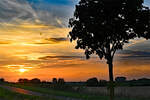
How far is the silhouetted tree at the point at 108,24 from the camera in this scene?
38.5 meters

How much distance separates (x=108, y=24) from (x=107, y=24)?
11cm

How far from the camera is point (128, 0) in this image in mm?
38844

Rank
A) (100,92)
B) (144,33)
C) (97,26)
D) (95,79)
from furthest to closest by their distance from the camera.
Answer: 1. (95,79)
2. (100,92)
3. (144,33)
4. (97,26)

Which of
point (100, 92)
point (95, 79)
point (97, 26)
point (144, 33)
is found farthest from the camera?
point (95, 79)

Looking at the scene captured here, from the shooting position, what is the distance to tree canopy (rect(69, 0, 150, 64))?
38500mm

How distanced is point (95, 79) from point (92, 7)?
8184cm

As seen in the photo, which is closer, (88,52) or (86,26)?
(86,26)

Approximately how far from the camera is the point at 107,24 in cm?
3844

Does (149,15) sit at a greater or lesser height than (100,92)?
greater

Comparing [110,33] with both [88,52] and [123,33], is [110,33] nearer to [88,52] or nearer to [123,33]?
[123,33]

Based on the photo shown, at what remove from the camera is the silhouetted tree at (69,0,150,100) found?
38.5 metres

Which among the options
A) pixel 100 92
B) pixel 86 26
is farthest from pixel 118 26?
pixel 100 92

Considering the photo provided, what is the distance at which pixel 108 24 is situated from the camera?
3844 centimetres

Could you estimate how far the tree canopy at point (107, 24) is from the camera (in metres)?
38.5
